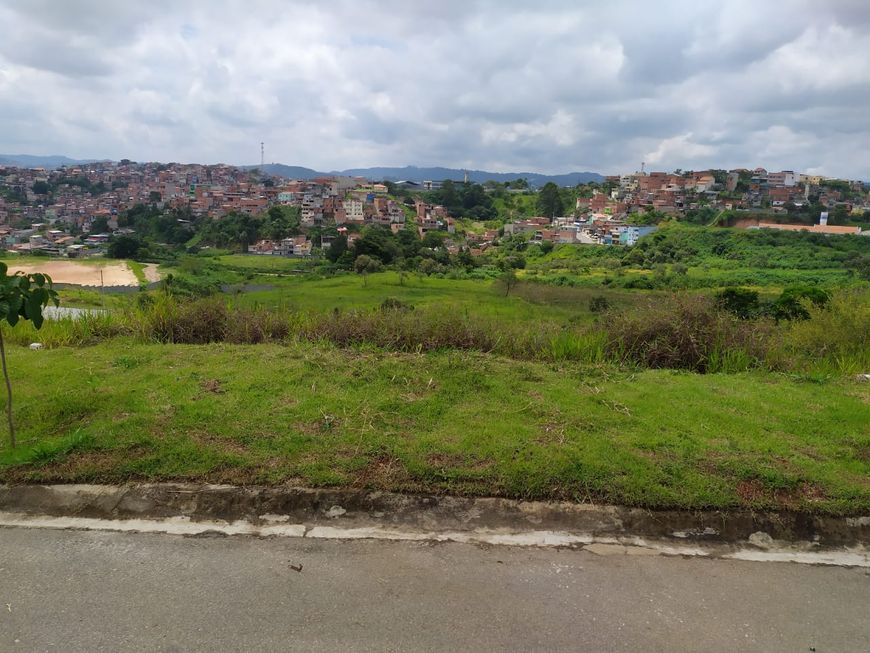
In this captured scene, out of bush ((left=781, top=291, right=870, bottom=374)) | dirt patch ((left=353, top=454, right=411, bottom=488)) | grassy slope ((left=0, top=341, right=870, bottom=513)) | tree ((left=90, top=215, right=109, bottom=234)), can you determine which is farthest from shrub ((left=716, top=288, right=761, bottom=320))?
tree ((left=90, top=215, right=109, bottom=234))

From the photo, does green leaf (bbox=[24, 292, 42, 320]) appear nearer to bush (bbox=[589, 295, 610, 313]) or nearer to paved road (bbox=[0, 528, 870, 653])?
paved road (bbox=[0, 528, 870, 653])

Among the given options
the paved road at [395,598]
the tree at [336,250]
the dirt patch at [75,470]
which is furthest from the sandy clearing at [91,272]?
the paved road at [395,598]

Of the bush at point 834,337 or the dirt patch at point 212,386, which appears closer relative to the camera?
the dirt patch at point 212,386

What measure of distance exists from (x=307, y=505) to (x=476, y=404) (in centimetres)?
170

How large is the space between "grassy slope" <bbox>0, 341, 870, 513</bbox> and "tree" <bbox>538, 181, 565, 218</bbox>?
94366 millimetres

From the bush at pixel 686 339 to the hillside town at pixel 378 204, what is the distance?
47752 millimetres

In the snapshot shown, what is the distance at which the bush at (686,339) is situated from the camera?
589 cm

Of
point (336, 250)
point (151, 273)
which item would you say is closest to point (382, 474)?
point (151, 273)

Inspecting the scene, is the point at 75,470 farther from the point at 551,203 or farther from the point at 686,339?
the point at 551,203

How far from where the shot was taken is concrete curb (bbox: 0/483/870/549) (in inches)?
111

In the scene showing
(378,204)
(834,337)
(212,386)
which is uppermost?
(378,204)

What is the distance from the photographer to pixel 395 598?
2295 mm

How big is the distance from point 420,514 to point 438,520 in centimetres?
11

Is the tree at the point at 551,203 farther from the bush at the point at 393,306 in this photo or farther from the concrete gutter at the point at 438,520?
the concrete gutter at the point at 438,520
